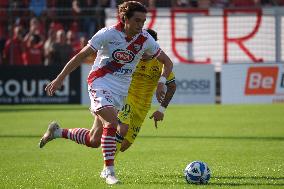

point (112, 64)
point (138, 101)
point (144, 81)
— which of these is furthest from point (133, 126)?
point (112, 64)

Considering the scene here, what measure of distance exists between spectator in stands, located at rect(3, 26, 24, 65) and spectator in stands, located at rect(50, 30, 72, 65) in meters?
1.18

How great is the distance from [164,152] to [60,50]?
1468cm

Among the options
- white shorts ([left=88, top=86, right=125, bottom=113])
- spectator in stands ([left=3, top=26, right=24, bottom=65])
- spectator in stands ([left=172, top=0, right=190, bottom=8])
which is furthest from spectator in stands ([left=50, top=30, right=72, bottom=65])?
white shorts ([left=88, top=86, right=125, bottom=113])

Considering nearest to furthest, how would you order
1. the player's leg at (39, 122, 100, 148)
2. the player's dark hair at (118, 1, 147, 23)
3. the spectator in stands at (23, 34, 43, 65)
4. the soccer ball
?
the soccer ball → the player's dark hair at (118, 1, 147, 23) → the player's leg at (39, 122, 100, 148) → the spectator in stands at (23, 34, 43, 65)

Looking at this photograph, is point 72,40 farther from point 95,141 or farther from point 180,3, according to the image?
point 95,141

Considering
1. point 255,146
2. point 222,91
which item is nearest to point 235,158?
point 255,146

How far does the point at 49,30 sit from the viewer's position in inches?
1144

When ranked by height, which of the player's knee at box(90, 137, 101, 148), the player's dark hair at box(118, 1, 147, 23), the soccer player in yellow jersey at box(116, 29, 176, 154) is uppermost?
the player's dark hair at box(118, 1, 147, 23)

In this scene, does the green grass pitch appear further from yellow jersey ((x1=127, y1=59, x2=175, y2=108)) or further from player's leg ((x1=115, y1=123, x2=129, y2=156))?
yellow jersey ((x1=127, y1=59, x2=175, y2=108))

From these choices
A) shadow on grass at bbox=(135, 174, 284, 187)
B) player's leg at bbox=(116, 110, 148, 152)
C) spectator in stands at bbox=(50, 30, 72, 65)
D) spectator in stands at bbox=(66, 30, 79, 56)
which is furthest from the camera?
spectator in stands at bbox=(66, 30, 79, 56)

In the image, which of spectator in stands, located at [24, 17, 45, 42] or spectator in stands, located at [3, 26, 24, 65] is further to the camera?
spectator in stands, located at [3, 26, 24, 65]

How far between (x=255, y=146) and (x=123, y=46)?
17.9ft

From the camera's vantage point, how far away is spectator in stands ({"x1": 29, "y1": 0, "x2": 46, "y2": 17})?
28734 millimetres

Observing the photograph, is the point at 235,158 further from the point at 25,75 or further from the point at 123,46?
the point at 25,75
